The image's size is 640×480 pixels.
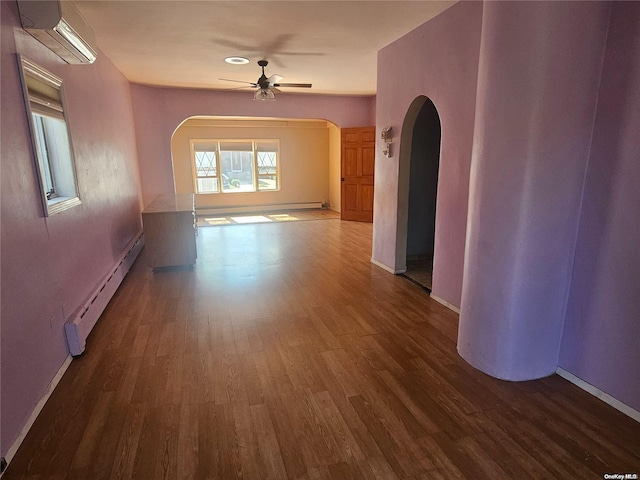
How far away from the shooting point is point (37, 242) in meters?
2.21

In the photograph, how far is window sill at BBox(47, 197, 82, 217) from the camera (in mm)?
2471

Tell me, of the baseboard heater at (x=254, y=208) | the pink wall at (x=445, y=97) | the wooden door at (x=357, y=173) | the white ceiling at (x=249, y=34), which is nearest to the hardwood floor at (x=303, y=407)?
the pink wall at (x=445, y=97)

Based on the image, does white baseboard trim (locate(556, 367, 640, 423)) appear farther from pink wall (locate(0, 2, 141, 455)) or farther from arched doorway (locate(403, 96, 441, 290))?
pink wall (locate(0, 2, 141, 455))

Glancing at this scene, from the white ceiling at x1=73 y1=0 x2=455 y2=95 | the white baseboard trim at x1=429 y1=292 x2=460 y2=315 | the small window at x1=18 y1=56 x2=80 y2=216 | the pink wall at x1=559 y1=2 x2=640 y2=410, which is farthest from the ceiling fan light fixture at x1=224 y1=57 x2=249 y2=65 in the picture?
the pink wall at x1=559 y1=2 x2=640 y2=410

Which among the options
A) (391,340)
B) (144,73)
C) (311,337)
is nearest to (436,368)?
(391,340)

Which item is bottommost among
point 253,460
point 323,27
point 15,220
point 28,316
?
point 253,460

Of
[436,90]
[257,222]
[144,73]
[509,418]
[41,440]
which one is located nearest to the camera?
[41,440]

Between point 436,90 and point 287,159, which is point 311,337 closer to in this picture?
point 436,90

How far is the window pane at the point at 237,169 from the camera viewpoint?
9.77m

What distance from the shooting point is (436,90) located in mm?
3375

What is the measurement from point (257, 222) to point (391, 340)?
19.4ft

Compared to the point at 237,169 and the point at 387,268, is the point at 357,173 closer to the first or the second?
the point at 237,169

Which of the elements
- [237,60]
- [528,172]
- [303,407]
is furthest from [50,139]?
[528,172]

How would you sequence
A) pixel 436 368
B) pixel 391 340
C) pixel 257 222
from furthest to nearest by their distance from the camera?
pixel 257 222 < pixel 391 340 < pixel 436 368
